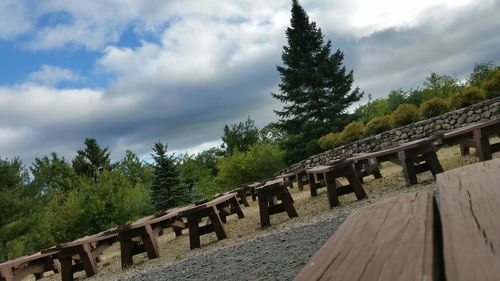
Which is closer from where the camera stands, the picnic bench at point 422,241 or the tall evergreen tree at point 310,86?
the picnic bench at point 422,241

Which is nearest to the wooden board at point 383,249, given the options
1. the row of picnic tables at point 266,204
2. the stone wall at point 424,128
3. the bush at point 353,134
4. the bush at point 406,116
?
the row of picnic tables at point 266,204

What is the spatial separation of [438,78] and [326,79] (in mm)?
9292

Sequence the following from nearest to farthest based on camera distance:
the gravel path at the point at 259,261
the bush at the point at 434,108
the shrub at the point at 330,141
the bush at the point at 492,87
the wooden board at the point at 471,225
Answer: the wooden board at the point at 471,225 → the gravel path at the point at 259,261 → the bush at the point at 492,87 → the bush at the point at 434,108 → the shrub at the point at 330,141

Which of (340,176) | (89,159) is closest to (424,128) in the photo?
(340,176)

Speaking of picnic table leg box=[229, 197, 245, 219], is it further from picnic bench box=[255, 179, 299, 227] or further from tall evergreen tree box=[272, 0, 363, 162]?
tall evergreen tree box=[272, 0, 363, 162]

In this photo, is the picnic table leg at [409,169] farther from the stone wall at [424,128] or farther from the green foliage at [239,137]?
the green foliage at [239,137]

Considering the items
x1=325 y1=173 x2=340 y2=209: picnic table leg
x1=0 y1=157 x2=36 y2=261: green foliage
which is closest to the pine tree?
x1=0 y1=157 x2=36 y2=261: green foliage

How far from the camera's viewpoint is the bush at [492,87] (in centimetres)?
1385

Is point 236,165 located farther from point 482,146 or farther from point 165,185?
point 482,146

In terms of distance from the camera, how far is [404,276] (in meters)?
0.69

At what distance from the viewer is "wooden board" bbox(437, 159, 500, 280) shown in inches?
25.5

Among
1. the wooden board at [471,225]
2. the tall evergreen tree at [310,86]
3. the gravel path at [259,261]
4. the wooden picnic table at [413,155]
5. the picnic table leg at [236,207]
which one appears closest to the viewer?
the wooden board at [471,225]

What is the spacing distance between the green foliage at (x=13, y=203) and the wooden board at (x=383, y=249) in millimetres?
19546

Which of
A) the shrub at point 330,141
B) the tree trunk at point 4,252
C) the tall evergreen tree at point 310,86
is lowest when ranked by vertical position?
the tree trunk at point 4,252
